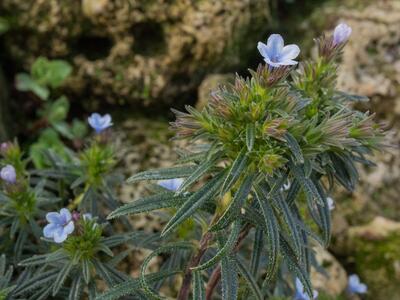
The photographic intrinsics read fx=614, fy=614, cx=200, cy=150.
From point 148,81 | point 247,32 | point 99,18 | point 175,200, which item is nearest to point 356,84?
point 247,32

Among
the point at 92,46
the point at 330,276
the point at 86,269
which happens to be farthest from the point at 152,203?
the point at 92,46

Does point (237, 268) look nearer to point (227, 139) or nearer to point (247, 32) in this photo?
point (227, 139)

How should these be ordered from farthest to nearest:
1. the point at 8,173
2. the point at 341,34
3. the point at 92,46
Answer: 1. the point at 92,46
2. the point at 8,173
3. the point at 341,34

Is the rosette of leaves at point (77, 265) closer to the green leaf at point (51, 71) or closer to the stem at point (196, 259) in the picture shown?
the stem at point (196, 259)

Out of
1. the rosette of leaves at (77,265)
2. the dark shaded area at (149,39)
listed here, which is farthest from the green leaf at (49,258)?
the dark shaded area at (149,39)

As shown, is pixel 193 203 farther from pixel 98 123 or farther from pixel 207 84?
pixel 207 84

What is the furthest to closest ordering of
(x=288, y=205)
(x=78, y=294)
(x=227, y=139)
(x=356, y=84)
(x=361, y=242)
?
1. (x=356, y=84)
2. (x=361, y=242)
3. (x=78, y=294)
4. (x=288, y=205)
5. (x=227, y=139)
